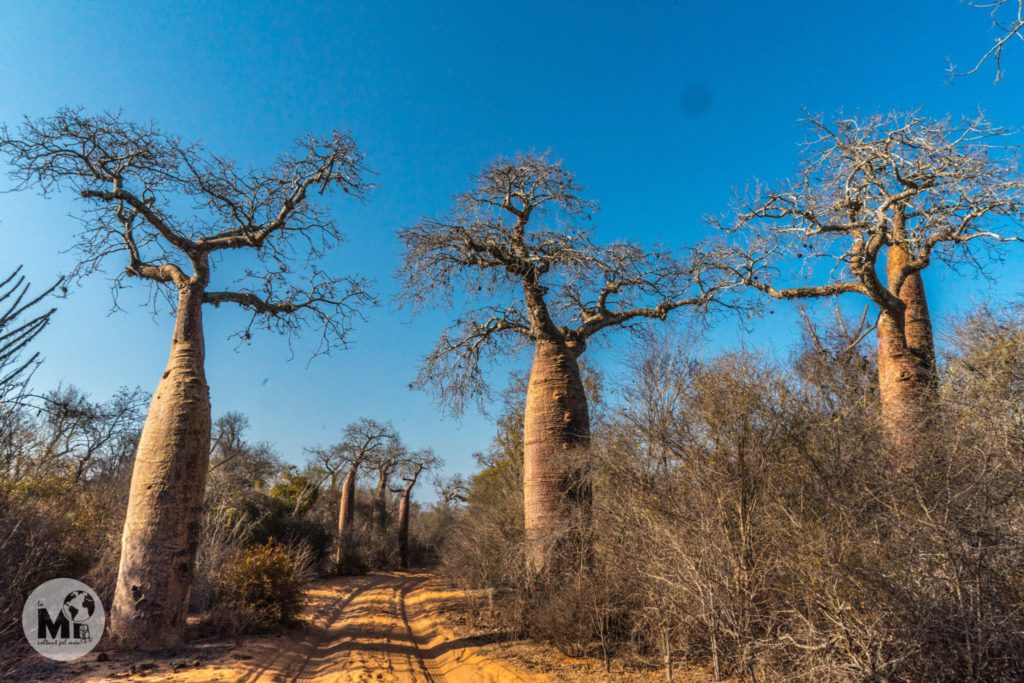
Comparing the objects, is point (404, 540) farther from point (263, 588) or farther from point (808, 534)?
point (808, 534)

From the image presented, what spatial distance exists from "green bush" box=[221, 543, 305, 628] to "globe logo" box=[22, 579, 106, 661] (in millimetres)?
1312

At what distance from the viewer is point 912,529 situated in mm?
3342

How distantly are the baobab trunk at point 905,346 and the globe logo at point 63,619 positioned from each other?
804cm

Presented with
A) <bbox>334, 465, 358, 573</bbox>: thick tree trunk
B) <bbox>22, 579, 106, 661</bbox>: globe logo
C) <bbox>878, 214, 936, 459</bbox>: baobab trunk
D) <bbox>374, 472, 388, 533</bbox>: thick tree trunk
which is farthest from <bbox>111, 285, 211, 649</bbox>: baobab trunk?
<bbox>374, 472, 388, 533</bbox>: thick tree trunk

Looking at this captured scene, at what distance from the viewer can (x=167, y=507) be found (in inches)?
234

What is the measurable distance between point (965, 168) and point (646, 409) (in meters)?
4.09

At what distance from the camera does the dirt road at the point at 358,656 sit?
16.6ft

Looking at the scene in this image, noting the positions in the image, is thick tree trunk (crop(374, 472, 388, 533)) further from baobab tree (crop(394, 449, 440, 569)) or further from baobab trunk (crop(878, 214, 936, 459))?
baobab trunk (crop(878, 214, 936, 459))

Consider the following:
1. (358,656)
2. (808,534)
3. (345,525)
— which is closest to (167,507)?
(358,656)

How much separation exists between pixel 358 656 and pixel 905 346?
22.6 ft

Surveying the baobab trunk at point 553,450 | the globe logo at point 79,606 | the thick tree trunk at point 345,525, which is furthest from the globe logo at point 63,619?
the thick tree trunk at point 345,525

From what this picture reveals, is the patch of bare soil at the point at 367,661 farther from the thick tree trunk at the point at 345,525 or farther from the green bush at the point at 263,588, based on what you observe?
the thick tree trunk at the point at 345,525

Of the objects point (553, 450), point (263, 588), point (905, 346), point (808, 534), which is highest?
point (905, 346)

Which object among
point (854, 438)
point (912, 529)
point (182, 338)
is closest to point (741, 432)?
point (854, 438)
